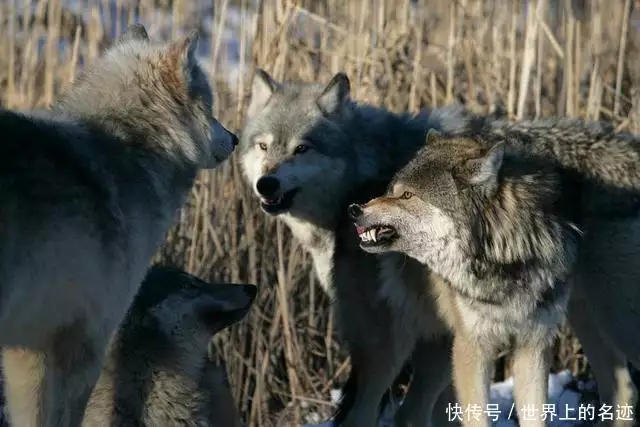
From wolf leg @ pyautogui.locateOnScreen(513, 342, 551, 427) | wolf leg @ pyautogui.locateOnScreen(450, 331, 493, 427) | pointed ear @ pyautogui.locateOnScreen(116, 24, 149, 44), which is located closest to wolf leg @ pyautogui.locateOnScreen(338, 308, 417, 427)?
wolf leg @ pyautogui.locateOnScreen(450, 331, 493, 427)

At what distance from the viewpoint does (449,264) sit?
176 inches

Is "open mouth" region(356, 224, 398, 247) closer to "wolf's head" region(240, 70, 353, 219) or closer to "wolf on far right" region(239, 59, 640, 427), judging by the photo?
"wolf on far right" region(239, 59, 640, 427)

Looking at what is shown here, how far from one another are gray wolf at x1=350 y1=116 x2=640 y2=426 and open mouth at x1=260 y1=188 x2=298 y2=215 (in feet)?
2.03

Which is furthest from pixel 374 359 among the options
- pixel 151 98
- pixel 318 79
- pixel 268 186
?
pixel 318 79

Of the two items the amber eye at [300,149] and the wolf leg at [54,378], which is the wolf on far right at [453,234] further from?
the wolf leg at [54,378]

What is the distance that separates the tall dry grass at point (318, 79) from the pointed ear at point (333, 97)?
0.91 metres

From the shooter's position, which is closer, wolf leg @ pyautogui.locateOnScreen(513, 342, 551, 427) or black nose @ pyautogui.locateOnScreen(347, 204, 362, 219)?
black nose @ pyautogui.locateOnScreen(347, 204, 362, 219)

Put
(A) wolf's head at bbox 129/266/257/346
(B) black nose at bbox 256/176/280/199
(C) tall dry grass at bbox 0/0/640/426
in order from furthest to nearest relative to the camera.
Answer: (C) tall dry grass at bbox 0/0/640/426 → (B) black nose at bbox 256/176/280/199 → (A) wolf's head at bbox 129/266/257/346

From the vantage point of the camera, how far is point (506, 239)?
445 centimetres

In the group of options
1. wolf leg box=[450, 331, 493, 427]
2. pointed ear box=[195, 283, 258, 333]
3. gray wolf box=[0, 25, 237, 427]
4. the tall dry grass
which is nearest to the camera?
gray wolf box=[0, 25, 237, 427]

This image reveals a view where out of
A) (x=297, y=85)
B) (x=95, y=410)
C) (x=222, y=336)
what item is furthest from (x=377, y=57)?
(x=95, y=410)

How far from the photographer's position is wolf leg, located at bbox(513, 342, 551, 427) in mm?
4605

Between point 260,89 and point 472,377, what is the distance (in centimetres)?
213

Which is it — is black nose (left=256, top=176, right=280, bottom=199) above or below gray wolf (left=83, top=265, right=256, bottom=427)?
above
